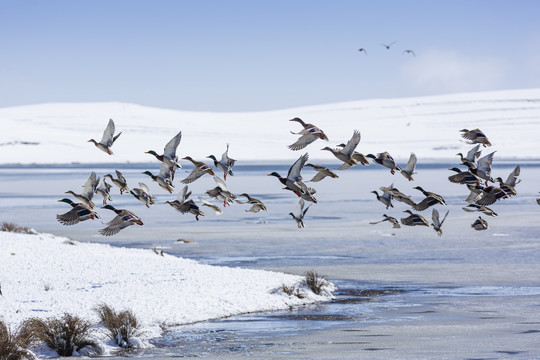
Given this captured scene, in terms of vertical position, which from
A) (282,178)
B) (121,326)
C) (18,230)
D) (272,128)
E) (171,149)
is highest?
(272,128)

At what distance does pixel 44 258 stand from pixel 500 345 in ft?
48.8

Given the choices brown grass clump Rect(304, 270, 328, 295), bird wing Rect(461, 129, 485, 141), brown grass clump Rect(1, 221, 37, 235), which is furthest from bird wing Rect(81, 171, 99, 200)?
brown grass clump Rect(1, 221, 37, 235)

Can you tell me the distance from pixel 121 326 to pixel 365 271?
36.0 ft

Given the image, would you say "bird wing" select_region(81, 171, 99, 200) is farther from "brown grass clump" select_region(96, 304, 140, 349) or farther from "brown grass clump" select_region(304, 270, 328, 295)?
"brown grass clump" select_region(304, 270, 328, 295)

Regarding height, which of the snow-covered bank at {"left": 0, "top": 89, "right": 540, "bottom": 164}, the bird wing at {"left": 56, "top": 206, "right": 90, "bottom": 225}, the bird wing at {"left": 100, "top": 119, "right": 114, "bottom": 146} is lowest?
the bird wing at {"left": 56, "top": 206, "right": 90, "bottom": 225}

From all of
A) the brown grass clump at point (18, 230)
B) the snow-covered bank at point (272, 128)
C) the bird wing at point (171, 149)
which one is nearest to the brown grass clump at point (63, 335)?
the bird wing at point (171, 149)

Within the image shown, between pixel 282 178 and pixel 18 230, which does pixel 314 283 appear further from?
pixel 18 230

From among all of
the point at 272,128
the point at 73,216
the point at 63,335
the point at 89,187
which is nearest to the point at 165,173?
the point at 89,187

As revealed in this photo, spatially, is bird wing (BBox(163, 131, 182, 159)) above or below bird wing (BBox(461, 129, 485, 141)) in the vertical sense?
below

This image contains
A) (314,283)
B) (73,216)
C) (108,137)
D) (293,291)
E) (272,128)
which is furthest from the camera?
(272,128)

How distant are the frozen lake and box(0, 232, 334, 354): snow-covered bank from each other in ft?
2.79

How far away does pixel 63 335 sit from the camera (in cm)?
1686

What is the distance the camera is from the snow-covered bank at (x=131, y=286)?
2022 centimetres

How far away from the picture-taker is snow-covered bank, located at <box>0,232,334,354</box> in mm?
20219
